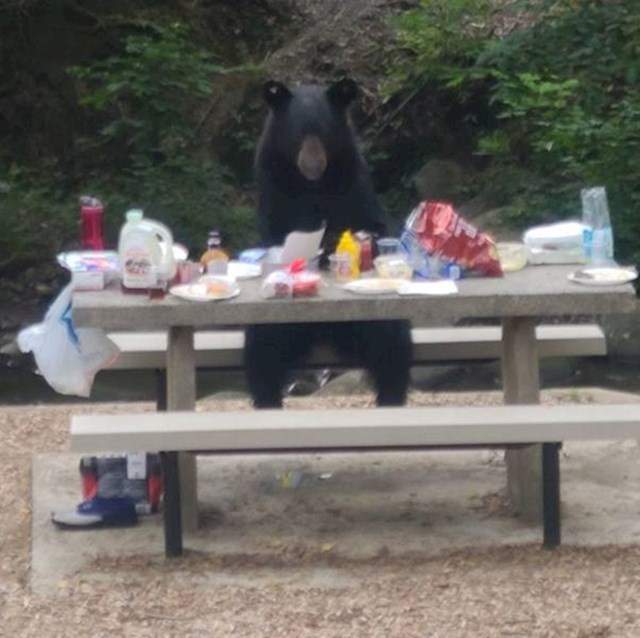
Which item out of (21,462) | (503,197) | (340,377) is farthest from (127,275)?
(503,197)

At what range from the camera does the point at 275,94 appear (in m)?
5.71

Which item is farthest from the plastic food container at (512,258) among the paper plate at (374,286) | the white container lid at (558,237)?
the paper plate at (374,286)

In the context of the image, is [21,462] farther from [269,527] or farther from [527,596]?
[527,596]

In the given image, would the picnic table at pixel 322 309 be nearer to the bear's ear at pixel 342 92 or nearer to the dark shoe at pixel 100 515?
the dark shoe at pixel 100 515

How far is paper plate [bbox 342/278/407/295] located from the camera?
17.2 feet

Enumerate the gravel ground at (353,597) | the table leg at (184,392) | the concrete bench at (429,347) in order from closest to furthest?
the gravel ground at (353,597) → the table leg at (184,392) → the concrete bench at (429,347)

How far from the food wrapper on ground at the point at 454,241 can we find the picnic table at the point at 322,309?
5 centimetres

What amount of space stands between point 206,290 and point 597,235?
1.35m

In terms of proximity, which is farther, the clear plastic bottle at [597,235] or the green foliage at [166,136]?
the green foliage at [166,136]

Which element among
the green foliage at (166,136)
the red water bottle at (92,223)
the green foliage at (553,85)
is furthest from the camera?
the green foliage at (166,136)

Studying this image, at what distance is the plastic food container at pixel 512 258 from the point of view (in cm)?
568

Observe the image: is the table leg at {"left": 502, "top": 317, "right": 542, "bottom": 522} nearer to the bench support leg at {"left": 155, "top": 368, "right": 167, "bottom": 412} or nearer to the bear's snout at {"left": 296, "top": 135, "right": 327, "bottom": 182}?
the bear's snout at {"left": 296, "top": 135, "right": 327, "bottom": 182}

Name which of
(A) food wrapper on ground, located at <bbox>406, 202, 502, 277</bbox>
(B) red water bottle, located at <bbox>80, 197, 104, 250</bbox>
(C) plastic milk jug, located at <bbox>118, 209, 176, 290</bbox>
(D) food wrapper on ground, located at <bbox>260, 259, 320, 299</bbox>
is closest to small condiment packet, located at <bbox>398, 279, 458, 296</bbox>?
(A) food wrapper on ground, located at <bbox>406, 202, 502, 277</bbox>

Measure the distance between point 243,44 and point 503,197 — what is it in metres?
2.98
